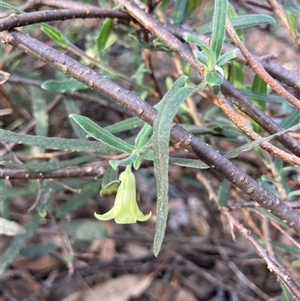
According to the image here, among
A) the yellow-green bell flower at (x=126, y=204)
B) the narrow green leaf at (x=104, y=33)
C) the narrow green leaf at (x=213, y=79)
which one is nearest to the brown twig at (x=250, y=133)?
the narrow green leaf at (x=213, y=79)

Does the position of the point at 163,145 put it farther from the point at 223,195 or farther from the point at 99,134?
the point at 223,195

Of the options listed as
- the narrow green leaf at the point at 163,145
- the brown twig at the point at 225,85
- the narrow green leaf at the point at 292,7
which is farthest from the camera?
the narrow green leaf at the point at 292,7

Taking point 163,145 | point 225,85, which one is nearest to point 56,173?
point 225,85

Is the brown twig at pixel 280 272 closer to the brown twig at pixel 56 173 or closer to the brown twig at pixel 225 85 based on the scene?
the brown twig at pixel 225 85

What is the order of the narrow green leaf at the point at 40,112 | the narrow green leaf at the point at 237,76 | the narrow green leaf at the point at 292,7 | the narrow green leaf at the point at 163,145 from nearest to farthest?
the narrow green leaf at the point at 163,145
the narrow green leaf at the point at 292,7
the narrow green leaf at the point at 237,76
the narrow green leaf at the point at 40,112

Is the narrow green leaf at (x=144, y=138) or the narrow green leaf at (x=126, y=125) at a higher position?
the narrow green leaf at (x=144, y=138)

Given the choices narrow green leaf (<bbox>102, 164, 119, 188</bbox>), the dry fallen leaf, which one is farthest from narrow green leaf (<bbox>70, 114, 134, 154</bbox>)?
the dry fallen leaf

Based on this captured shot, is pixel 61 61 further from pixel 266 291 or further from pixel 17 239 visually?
pixel 266 291
